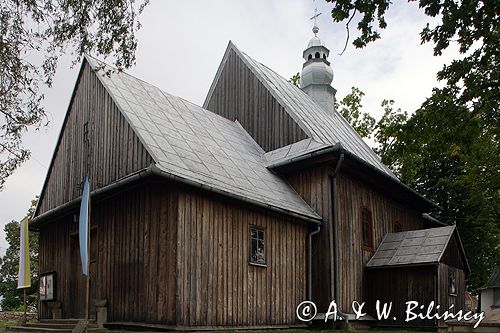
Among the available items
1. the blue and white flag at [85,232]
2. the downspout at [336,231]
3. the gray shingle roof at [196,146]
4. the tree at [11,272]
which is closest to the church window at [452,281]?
the downspout at [336,231]

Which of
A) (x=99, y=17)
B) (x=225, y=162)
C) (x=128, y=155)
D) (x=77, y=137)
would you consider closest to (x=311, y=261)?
(x=225, y=162)

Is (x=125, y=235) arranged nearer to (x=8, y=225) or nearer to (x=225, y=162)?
(x=225, y=162)

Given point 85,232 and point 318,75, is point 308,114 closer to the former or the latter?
point 318,75

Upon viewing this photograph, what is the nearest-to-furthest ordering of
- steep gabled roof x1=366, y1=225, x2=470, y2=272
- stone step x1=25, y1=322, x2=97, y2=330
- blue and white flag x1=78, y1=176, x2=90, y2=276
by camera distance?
blue and white flag x1=78, y1=176, x2=90, y2=276 < stone step x1=25, y1=322, x2=97, y2=330 < steep gabled roof x1=366, y1=225, x2=470, y2=272

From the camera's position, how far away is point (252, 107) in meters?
19.7

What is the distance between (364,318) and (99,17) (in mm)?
11483

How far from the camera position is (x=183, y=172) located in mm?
12680

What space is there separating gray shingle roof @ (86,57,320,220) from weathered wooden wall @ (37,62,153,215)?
36 centimetres

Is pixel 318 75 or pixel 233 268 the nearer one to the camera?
pixel 233 268

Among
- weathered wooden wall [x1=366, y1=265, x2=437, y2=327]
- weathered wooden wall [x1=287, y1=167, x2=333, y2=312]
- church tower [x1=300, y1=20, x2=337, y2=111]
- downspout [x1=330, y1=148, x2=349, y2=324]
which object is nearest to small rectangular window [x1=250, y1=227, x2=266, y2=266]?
weathered wooden wall [x1=287, y1=167, x2=333, y2=312]

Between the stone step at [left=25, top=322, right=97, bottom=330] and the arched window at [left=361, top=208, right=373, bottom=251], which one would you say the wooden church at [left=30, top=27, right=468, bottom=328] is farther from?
the stone step at [left=25, top=322, right=97, bottom=330]

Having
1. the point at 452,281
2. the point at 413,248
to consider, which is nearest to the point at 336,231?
the point at 413,248

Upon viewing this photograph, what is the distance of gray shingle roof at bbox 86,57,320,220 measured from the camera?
1338cm

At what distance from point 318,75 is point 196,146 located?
11.7 meters
